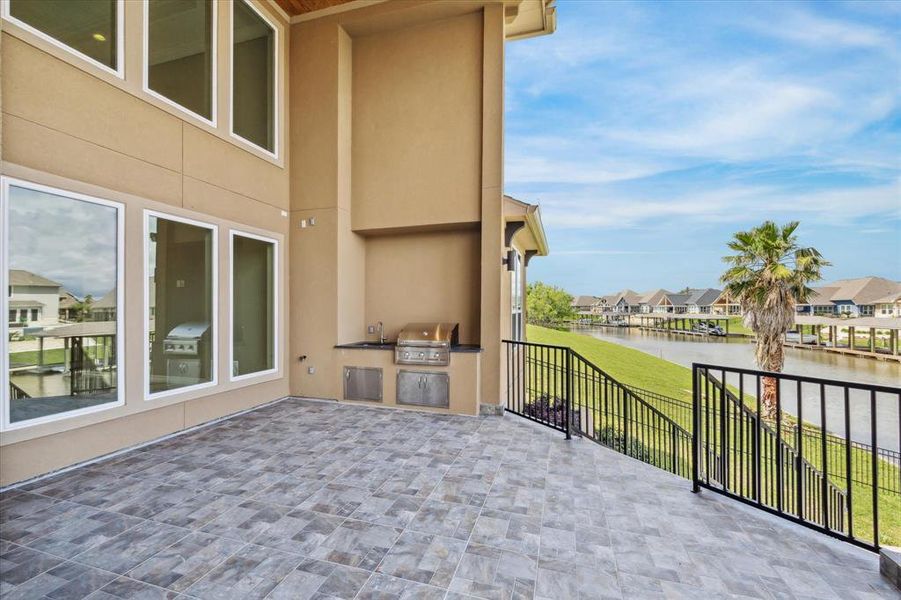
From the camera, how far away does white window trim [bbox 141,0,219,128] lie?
362 centimetres

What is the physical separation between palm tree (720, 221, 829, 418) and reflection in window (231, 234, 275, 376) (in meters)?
12.5

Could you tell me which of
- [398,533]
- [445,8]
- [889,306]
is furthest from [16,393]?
[889,306]

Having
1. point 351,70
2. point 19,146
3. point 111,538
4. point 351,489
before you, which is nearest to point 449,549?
point 351,489

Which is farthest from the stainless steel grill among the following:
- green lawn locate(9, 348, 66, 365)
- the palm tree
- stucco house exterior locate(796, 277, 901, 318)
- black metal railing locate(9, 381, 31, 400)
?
stucco house exterior locate(796, 277, 901, 318)

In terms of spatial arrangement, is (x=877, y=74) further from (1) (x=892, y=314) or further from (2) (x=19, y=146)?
(2) (x=19, y=146)

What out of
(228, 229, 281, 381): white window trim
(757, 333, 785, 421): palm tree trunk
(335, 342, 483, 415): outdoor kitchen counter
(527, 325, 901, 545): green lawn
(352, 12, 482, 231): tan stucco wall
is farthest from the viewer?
(757, 333, 785, 421): palm tree trunk

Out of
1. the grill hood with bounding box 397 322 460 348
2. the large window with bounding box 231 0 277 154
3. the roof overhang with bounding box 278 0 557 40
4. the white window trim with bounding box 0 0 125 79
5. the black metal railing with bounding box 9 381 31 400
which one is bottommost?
the black metal railing with bounding box 9 381 31 400

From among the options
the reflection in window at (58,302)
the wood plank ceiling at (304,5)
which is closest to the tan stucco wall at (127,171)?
the reflection in window at (58,302)

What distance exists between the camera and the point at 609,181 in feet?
108

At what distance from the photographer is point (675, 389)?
48.7 feet

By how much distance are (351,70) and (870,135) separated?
A: 26311 mm

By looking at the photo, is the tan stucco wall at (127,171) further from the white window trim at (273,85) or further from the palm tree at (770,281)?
the palm tree at (770,281)

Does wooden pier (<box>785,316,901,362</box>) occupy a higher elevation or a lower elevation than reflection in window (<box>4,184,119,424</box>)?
lower

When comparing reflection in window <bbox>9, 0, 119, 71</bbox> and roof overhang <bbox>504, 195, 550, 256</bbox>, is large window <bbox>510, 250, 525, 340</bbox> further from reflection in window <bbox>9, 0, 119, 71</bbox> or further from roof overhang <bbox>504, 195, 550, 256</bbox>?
reflection in window <bbox>9, 0, 119, 71</bbox>
